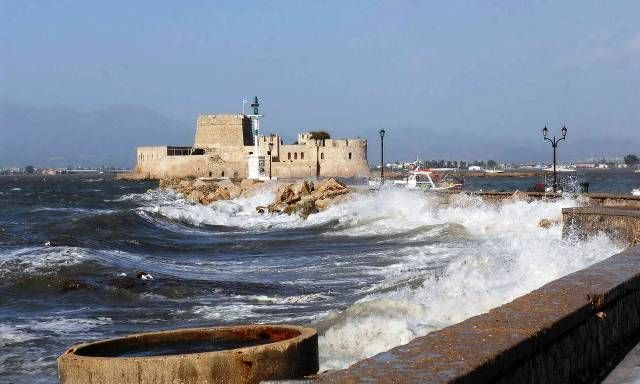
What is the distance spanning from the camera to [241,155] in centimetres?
8644

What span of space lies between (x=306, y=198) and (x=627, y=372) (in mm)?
28303

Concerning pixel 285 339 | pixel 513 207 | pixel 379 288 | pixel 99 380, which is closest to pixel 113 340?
pixel 99 380

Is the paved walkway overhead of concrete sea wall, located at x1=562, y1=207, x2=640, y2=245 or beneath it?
beneath

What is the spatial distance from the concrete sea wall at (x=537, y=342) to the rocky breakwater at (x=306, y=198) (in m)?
24.8

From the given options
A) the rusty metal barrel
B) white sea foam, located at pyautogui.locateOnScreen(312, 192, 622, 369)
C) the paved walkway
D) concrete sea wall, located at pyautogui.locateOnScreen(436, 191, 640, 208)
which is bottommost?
white sea foam, located at pyautogui.locateOnScreen(312, 192, 622, 369)

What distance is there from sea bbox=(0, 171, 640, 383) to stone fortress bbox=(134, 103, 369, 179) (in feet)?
167

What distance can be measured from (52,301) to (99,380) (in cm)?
787

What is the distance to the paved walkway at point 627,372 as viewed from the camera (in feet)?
14.0

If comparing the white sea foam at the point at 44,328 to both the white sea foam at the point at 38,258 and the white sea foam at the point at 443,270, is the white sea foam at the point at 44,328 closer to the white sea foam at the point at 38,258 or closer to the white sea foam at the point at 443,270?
the white sea foam at the point at 443,270

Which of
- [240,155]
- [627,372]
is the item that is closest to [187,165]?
[240,155]

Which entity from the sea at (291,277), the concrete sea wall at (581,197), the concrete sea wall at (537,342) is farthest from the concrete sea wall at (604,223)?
the concrete sea wall at (537,342)

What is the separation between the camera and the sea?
730 cm

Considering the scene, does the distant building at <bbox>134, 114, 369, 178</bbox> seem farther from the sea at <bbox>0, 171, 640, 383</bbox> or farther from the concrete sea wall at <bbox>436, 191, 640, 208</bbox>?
the sea at <bbox>0, 171, 640, 383</bbox>

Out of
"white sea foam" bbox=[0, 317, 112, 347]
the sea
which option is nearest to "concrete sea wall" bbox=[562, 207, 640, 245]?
the sea
